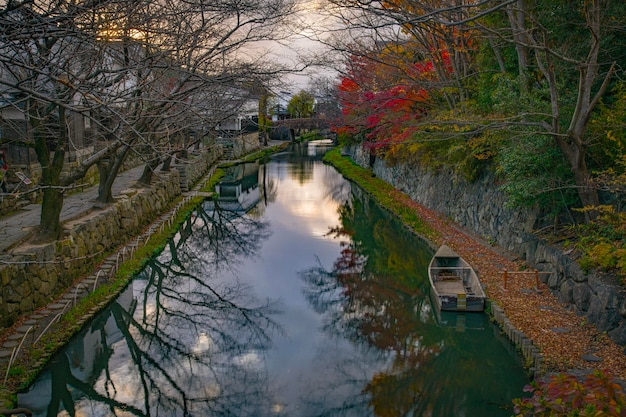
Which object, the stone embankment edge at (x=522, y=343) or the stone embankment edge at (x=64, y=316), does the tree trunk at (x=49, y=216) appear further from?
the stone embankment edge at (x=522, y=343)

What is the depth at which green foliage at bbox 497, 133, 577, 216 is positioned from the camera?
1223cm

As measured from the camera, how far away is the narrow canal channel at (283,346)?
875 cm

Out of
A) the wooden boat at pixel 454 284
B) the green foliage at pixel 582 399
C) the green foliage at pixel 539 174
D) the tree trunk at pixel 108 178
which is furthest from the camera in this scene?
the tree trunk at pixel 108 178

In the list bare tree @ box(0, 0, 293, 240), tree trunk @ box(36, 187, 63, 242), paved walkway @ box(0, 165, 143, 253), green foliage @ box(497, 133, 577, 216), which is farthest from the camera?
paved walkway @ box(0, 165, 143, 253)

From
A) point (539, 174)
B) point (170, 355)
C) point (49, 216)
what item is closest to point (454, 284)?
point (539, 174)

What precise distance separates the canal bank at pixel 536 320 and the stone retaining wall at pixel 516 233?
0.22 metres

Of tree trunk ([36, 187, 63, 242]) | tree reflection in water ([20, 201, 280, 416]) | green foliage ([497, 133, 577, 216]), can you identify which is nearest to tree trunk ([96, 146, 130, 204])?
tree reflection in water ([20, 201, 280, 416])

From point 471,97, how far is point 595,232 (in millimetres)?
10040

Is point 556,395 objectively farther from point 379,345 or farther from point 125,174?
point 125,174

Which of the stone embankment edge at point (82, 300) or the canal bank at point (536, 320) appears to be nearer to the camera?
the stone embankment edge at point (82, 300)

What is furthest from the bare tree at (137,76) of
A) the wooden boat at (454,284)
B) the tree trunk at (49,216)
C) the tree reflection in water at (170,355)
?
the wooden boat at (454,284)

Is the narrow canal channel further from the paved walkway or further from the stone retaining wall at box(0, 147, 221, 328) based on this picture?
the paved walkway

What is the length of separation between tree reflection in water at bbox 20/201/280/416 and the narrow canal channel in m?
0.03

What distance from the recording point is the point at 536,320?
10.4 m
